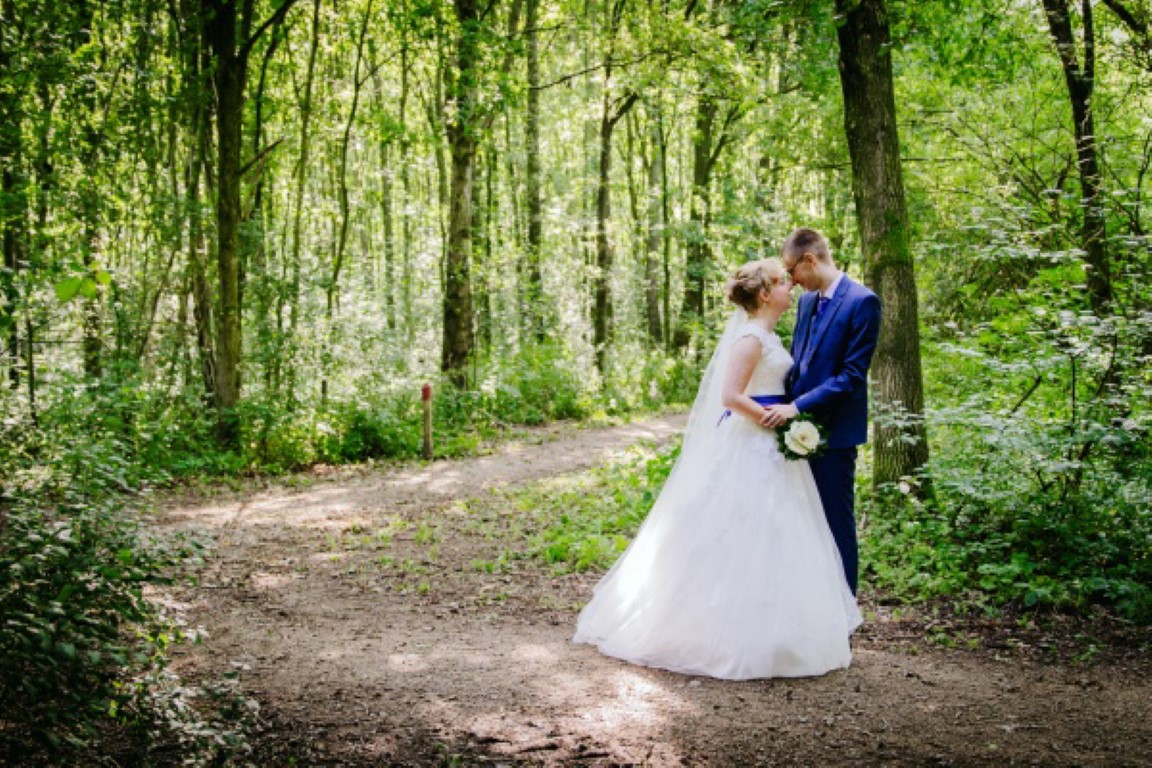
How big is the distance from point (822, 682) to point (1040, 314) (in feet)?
12.1

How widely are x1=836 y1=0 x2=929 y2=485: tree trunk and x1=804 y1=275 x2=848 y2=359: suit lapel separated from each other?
2187mm

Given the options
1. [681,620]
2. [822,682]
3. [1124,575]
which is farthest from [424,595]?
[1124,575]

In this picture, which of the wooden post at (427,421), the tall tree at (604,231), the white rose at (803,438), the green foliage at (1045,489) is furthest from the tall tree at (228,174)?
the white rose at (803,438)

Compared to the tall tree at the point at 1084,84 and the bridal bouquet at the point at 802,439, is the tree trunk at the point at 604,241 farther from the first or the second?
the bridal bouquet at the point at 802,439

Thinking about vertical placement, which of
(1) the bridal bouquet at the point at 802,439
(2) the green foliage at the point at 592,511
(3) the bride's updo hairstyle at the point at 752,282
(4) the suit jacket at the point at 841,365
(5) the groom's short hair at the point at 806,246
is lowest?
(2) the green foliage at the point at 592,511

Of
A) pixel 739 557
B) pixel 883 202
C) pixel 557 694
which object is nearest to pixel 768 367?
pixel 739 557

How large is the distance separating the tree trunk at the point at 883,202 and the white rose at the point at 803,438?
2550 mm

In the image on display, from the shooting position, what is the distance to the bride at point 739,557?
462 centimetres

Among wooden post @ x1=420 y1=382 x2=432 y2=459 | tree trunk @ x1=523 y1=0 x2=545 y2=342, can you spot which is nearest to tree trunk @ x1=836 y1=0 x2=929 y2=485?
wooden post @ x1=420 y1=382 x2=432 y2=459

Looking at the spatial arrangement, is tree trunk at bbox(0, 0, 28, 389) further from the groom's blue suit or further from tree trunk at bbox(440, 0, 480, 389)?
the groom's blue suit

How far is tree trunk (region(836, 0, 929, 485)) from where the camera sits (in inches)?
278

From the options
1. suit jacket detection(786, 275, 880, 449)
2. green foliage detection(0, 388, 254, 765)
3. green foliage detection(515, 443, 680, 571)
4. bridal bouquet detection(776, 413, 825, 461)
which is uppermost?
suit jacket detection(786, 275, 880, 449)

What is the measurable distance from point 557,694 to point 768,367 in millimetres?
2319

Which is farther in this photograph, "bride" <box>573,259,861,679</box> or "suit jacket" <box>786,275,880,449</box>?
"suit jacket" <box>786,275,880,449</box>
